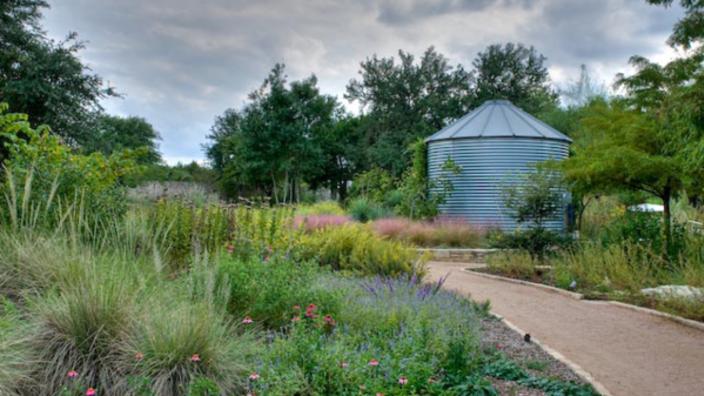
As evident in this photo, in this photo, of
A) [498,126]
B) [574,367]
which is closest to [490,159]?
[498,126]

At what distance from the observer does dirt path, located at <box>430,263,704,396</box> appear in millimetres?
4477

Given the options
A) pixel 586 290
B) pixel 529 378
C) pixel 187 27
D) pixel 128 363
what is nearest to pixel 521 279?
pixel 586 290

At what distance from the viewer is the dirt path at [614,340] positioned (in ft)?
A: 14.7

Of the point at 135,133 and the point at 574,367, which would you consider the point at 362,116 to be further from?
the point at 574,367

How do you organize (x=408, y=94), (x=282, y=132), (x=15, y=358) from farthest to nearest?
(x=408, y=94) < (x=282, y=132) < (x=15, y=358)

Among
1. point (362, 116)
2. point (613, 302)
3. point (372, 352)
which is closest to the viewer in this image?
point (372, 352)

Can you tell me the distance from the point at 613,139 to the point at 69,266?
9.42 m

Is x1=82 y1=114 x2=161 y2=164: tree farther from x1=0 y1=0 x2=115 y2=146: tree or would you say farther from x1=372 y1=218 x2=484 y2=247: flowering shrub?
x1=372 y1=218 x2=484 y2=247: flowering shrub

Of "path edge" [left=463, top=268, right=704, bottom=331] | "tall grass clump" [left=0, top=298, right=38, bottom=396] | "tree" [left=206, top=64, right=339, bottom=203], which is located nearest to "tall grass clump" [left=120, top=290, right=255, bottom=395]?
"tall grass clump" [left=0, top=298, right=38, bottom=396]

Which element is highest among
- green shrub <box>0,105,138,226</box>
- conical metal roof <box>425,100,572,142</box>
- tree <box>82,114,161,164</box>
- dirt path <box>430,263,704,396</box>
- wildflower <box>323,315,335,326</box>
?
tree <box>82,114,161,164</box>

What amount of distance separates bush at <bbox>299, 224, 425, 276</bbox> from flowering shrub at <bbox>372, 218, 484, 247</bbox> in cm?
492

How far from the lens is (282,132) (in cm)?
2917

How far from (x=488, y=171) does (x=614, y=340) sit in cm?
1197

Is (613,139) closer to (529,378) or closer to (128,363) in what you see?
(529,378)
